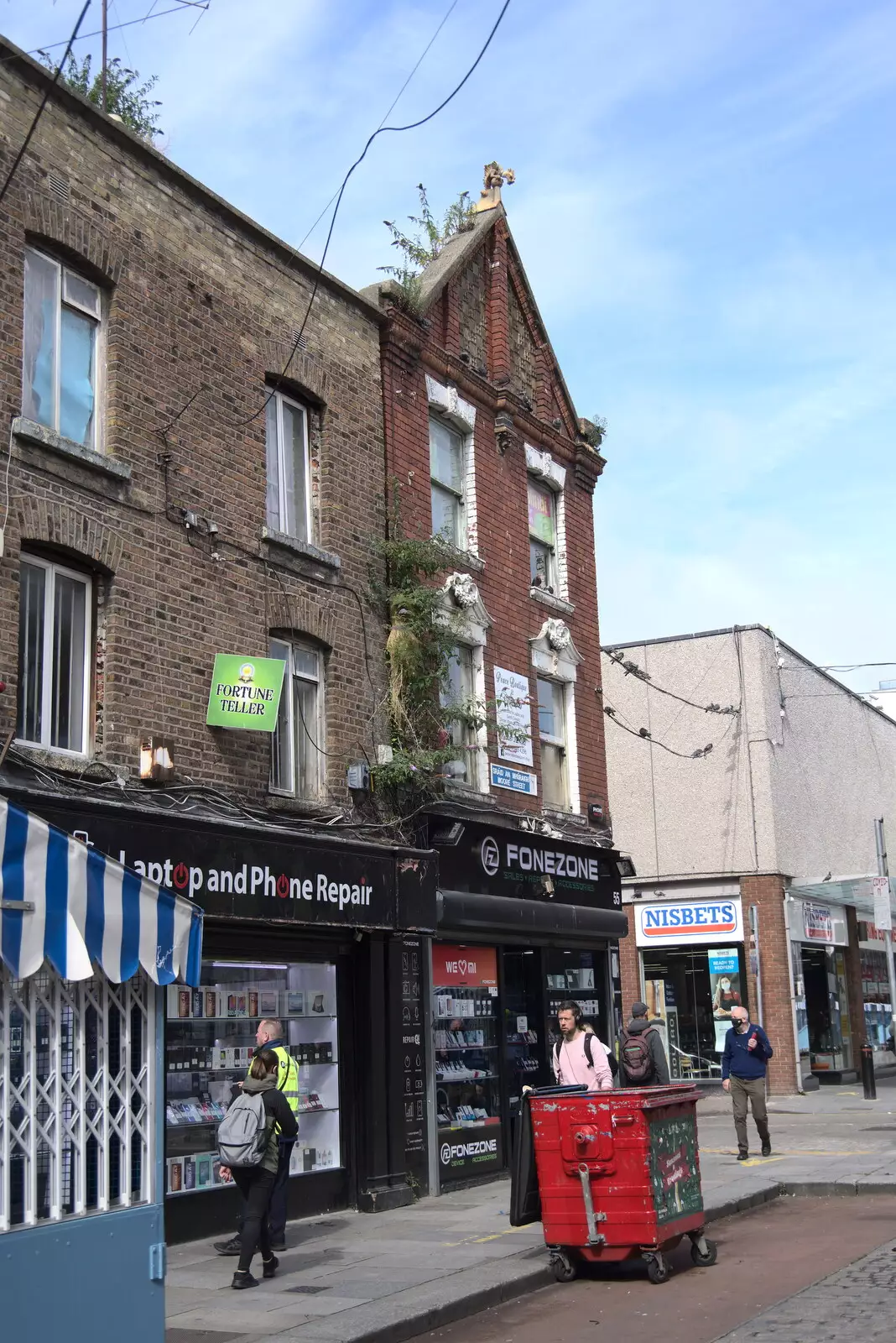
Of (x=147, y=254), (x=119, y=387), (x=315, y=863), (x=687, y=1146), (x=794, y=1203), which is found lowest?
(x=794, y=1203)

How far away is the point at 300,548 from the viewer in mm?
14477

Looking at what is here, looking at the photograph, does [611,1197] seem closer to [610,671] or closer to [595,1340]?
[595,1340]

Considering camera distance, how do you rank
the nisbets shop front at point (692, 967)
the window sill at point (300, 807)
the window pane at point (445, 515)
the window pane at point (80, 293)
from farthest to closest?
1. the nisbets shop front at point (692, 967)
2. the window pane at point (445, 515)
3. the window sill at point (300, 807)
4. the window pane at point (80, 293)

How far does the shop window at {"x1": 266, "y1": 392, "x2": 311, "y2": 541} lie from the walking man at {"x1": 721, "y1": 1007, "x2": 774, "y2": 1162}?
7.53 meters

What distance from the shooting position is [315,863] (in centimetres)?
1333

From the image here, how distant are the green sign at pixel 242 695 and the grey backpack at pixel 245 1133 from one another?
12.0 ft

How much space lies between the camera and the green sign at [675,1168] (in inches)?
397

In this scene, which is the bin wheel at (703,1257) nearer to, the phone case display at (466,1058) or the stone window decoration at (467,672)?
the phone case display at (466,1058)

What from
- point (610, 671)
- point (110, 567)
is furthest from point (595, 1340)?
point (610, 671)

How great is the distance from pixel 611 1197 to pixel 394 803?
604 centimetres

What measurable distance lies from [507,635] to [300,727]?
177 inches

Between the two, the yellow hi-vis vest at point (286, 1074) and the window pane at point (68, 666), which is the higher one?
the window pane at point (68, 666)

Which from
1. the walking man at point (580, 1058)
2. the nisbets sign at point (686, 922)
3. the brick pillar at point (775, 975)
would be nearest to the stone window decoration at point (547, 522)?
the walking man at point (580, 1058)

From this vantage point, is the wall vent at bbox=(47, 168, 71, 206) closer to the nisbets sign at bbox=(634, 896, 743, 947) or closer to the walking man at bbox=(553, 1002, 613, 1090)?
the walking man at bbox=(553, 1002, 613, 1090)
